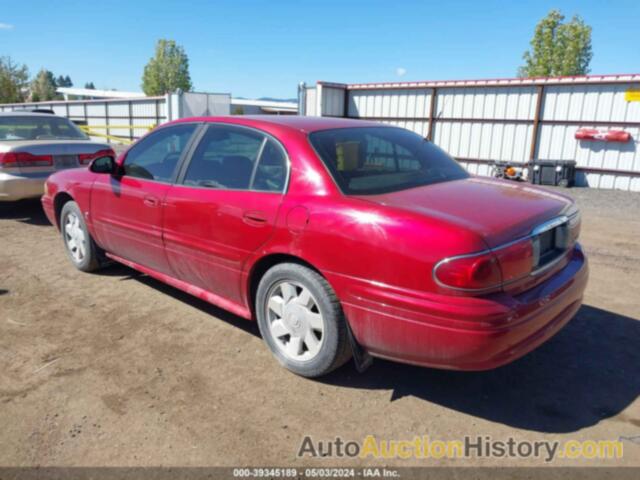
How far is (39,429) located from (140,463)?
686mm

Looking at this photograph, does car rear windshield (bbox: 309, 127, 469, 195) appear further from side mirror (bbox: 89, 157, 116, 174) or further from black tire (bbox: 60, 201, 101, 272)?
black tire (bbox: 60, 201, 101, 272)

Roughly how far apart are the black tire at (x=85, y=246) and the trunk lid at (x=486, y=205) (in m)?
3.35

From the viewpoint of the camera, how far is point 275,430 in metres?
2.73

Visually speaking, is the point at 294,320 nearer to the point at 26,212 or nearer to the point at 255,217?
the point at 255,217

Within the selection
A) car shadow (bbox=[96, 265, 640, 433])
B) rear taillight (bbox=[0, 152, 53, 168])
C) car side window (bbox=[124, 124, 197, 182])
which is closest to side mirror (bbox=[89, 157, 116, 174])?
car side window (bbox=[124, 124, 197, 182])

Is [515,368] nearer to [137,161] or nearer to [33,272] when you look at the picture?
[137,161]

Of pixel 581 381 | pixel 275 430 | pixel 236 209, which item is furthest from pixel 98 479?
pixel 581 381

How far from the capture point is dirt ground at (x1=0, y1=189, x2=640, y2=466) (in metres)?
2.60

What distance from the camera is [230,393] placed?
3.08 m

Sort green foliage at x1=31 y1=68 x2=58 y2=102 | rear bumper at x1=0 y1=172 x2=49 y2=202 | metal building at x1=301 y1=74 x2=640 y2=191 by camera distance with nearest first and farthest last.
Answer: rear bumper at x1=0 y1=172 x2=49 y2=202
metal building at x1=301 y1=74 x2=640 y2=191
green foliage at x1=31 y1=68 x2=58 y2=102

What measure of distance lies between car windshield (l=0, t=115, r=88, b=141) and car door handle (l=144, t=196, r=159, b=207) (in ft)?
15.8

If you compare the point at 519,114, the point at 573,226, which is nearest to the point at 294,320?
the point at 573,226

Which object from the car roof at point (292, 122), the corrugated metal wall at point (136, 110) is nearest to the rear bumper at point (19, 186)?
the car roof at point (292, 122)

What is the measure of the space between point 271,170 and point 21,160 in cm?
544
